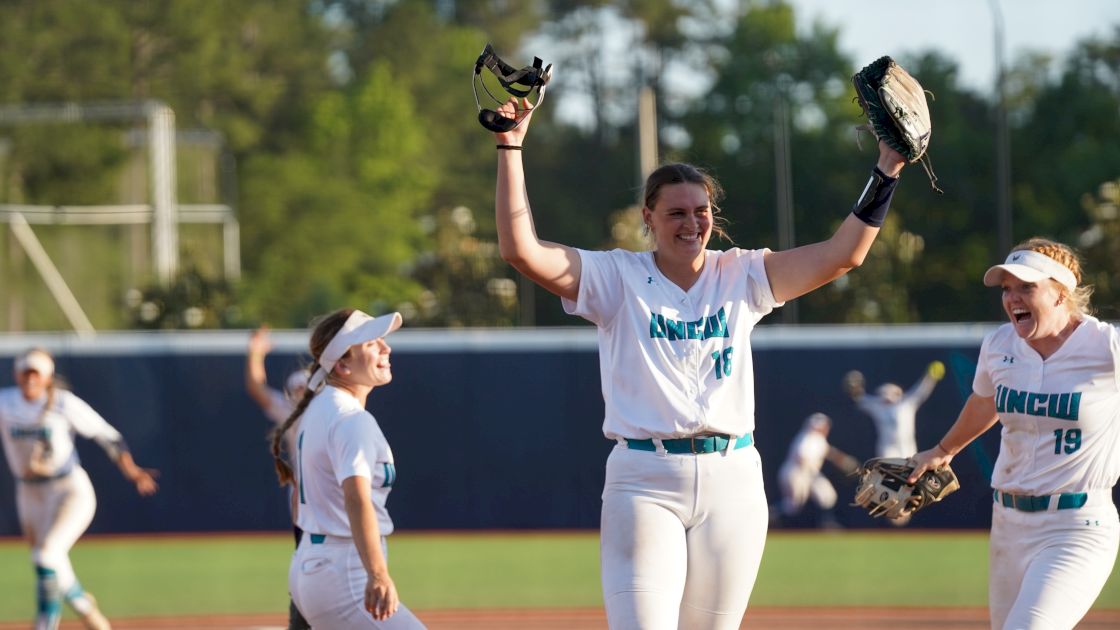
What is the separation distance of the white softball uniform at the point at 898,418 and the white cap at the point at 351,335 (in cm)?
1311

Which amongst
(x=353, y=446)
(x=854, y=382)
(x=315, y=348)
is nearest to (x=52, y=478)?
(x=315, y=348)

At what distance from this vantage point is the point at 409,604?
12.1 meters

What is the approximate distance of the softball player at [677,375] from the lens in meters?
4.50

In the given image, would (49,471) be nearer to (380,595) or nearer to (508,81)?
(380,595)

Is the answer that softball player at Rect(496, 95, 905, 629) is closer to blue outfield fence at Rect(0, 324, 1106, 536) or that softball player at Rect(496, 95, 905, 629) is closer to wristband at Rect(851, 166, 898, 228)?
wristband at Rect(851, 166, 898, 228)

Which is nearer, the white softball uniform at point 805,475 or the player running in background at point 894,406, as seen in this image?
the player running in background at point 894,406

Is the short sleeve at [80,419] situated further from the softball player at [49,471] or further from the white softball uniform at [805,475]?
the white softball uniform at [805,475]

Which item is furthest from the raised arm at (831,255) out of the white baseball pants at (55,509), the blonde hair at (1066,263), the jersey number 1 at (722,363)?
the white baseball pants at (55,509)

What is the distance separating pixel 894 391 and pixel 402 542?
6248 mm

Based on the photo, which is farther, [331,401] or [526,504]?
[526,504]

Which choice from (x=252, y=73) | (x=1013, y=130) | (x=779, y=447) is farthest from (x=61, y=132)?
(x=779, y=447)

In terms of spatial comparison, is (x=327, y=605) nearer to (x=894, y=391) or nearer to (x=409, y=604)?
(x=409, y=604)

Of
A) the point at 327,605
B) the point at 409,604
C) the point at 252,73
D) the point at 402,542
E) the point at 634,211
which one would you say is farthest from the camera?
the point at 252,73

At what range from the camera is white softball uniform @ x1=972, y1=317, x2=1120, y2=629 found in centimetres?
529
